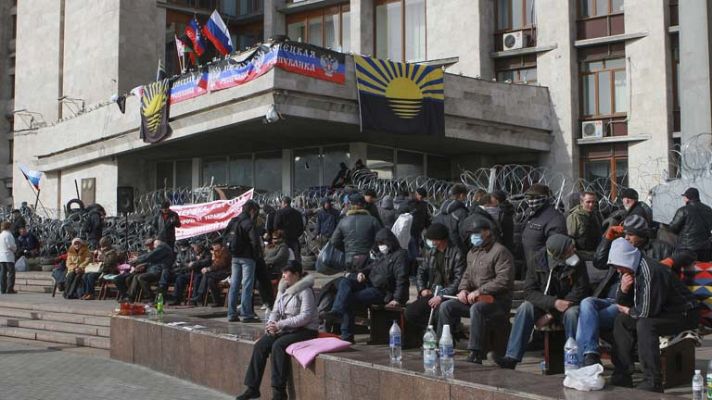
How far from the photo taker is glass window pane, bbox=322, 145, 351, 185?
26.9 m

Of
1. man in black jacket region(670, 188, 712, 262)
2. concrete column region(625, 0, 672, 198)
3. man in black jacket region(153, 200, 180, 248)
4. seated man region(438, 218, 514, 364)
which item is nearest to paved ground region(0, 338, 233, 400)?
seated man region(438, 218, 514, 364)

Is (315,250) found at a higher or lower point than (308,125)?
lower

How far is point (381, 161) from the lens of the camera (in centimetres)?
2747

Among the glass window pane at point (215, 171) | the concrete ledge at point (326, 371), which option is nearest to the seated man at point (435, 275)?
the concrete ledge at point (326, 371)

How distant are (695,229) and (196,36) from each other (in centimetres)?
1889

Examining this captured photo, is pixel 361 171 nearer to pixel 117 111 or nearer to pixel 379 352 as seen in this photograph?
pixel 117 111

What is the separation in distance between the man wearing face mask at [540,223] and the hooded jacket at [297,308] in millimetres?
2494

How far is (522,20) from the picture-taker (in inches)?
1139

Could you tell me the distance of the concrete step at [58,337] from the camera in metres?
13.8

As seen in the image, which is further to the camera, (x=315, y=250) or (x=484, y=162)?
(x=484, y=162)

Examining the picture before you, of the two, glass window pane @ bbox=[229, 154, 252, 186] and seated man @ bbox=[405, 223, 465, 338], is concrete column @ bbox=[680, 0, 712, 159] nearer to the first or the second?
seated man @ bbox=[405, 223, 465, 338]

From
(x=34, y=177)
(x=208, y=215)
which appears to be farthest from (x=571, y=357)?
(x=34, y=177)

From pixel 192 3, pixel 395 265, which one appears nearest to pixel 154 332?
pixel 395 265

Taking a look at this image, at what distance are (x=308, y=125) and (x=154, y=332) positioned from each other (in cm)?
1305
